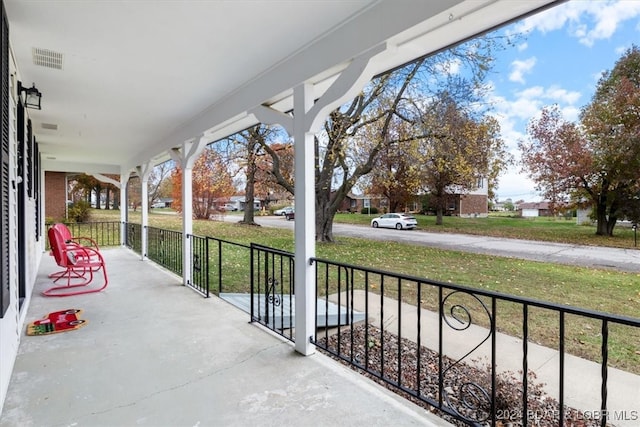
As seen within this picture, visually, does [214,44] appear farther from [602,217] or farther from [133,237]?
[133,237]

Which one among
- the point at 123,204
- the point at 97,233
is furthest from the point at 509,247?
the point at 97,233

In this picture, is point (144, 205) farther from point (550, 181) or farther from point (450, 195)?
point (550, 181)

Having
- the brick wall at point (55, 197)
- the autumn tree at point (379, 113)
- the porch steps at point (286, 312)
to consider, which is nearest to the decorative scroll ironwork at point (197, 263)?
the porch steps at point (286, 312)

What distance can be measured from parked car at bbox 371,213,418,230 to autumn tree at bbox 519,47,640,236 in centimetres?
291

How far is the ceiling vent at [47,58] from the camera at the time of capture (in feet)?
8.22

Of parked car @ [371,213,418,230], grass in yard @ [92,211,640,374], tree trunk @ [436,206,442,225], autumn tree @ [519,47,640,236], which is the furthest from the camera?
parked car @ [371,213,418,230]

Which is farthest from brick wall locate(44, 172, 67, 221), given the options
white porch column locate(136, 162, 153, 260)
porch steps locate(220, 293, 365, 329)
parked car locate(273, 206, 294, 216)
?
porch steps locate(220, 293, 365, 329)

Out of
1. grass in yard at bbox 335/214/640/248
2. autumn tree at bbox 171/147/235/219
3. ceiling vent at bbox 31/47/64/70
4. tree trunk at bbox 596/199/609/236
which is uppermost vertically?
ceiling vent at bbox 31/47/64/70

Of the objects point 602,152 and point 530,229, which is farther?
point 530,229

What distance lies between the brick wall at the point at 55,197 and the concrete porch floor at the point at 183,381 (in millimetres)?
9481

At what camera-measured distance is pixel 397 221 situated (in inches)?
300

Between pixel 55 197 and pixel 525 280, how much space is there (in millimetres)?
13533

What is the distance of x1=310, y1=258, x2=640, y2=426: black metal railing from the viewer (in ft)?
5.27

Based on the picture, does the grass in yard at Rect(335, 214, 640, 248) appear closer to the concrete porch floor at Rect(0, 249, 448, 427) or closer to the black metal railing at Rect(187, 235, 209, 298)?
the black metal railing at Rect(187, 235, 209, 298)
